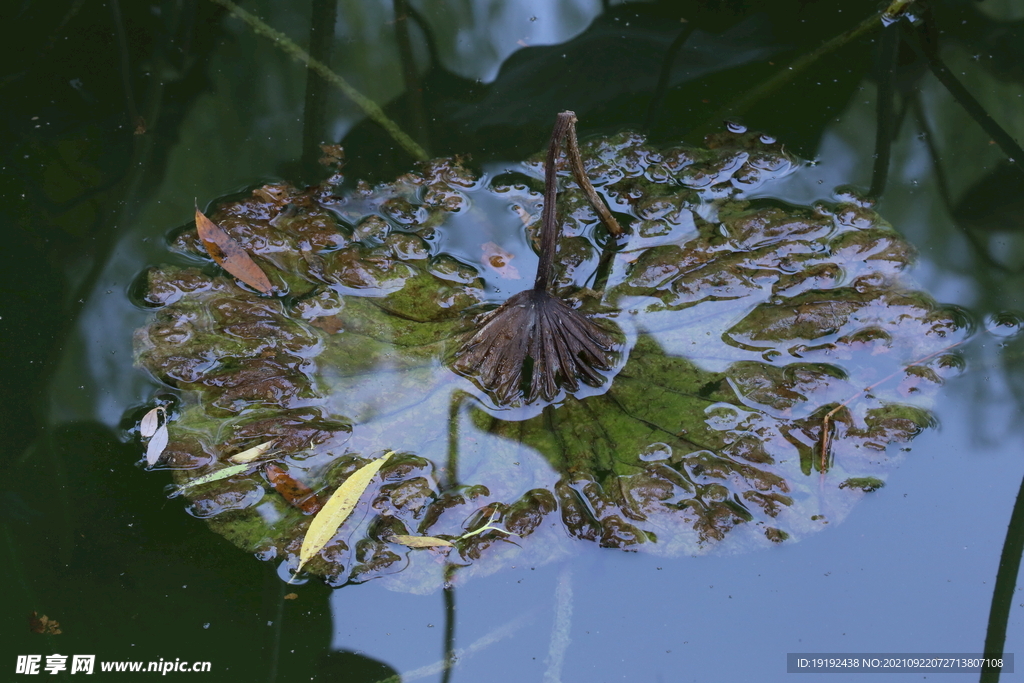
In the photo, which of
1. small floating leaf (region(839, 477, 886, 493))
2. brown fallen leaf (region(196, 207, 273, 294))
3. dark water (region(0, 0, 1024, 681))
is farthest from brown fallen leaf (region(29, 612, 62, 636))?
small floating leaf (region(839, 477, 886, 493))

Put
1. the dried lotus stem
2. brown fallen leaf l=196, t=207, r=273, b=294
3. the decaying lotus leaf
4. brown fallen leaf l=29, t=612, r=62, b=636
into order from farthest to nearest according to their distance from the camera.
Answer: brown fallen leaf l=196, t=207, r=273, b=294, the dried lotus stem, the decaying lotus leaf, brown fallen leaf l=29, t=612, r=62, b=636

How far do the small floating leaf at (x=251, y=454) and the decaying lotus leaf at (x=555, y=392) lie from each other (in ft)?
0.06

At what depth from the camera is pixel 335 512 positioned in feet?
4.89

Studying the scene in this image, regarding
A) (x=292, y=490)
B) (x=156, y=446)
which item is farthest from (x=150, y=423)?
(x=292, y=490)

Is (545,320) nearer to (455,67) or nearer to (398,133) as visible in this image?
(398,133)

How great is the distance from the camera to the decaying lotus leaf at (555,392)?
4.95 ft

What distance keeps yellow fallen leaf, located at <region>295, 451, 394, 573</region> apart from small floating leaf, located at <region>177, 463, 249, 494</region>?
0.64ft

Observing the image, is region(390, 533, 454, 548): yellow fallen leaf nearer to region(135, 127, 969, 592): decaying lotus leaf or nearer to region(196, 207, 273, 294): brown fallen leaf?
region(135, 127, 969, 592): decaying lotus leaf

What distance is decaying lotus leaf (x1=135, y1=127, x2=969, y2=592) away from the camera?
1510 mm

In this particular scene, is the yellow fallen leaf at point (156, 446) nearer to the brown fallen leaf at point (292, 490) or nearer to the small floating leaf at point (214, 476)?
the small floating leaf at point (214, 476)

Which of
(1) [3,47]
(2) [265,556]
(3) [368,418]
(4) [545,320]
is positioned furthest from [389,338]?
(1) [3,47]

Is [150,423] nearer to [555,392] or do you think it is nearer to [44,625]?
[44,625]

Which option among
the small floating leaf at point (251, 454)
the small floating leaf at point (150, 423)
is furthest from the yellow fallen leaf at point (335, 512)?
the small floating leaf at point (150, 423)

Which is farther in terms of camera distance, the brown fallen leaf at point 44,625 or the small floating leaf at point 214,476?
the small floating leaf at point 214,476
